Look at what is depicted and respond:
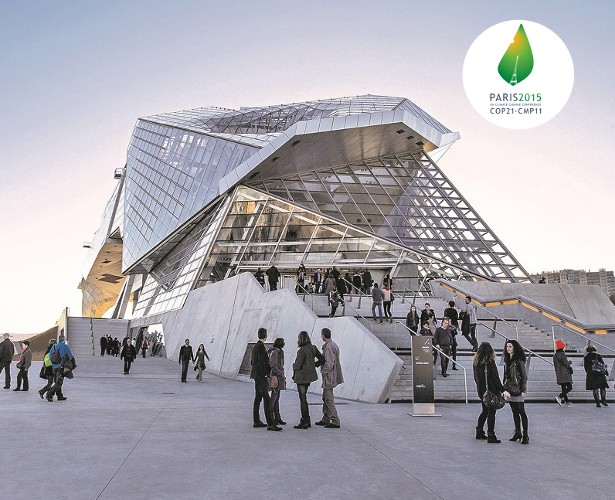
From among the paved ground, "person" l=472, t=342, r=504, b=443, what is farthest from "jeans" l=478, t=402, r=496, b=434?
the paved ground

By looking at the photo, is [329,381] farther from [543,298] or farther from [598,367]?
[543,298]

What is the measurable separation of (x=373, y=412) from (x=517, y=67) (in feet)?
72.2

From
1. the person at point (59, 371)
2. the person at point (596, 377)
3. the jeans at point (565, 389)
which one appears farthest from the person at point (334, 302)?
the person at point (59, 371)

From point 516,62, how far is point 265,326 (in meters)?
17.8

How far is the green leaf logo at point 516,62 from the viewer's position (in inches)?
1091

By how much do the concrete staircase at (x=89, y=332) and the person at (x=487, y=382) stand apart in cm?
3279

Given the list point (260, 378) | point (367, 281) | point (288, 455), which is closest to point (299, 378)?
point (260, 378)

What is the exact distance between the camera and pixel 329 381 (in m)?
10.1

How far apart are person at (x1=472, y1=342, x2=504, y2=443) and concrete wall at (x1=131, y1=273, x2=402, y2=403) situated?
171 inches

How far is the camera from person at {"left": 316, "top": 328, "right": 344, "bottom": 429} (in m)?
9.77

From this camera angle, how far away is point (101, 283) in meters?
78.5

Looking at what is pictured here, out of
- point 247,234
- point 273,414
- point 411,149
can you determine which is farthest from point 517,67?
point 273,414

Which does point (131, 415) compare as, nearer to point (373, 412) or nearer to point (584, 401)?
point (373, 412)

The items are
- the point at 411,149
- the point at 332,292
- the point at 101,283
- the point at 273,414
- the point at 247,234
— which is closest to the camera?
the point at 273,414
